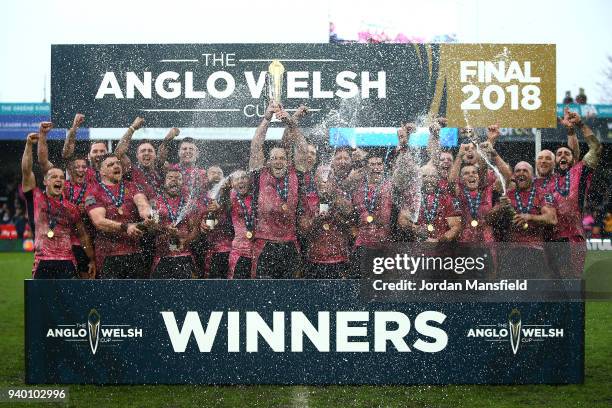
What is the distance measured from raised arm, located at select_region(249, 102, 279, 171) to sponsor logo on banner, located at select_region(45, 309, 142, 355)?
1.55 metres

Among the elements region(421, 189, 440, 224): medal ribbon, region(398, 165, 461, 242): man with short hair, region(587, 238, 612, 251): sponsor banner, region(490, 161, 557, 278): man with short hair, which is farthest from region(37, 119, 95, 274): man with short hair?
region(587, 238, 612, 251): sponsor banner

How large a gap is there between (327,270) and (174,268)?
118cm

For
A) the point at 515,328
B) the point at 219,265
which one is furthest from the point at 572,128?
the point at 219,265

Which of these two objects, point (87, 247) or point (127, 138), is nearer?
point (127, 138)

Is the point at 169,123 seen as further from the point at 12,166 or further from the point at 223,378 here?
the point at 12,166

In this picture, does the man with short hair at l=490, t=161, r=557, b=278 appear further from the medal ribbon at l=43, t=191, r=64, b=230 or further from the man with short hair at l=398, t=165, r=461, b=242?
the medal ribbon at l=43, t=191, r=64, b=230

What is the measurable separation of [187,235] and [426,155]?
6.30 feet

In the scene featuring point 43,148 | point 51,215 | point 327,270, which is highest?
point 43,148

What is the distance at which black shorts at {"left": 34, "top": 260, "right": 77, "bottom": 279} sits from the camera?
637 centimetres

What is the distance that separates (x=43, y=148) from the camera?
20.4 ft

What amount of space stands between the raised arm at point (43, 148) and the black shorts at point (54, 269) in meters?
0.71

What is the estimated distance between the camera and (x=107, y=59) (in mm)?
6324

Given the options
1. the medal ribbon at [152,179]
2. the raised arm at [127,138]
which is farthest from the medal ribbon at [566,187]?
the raised arm at [127,138]

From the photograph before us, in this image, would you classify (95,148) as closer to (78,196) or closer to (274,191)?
(78,196)
